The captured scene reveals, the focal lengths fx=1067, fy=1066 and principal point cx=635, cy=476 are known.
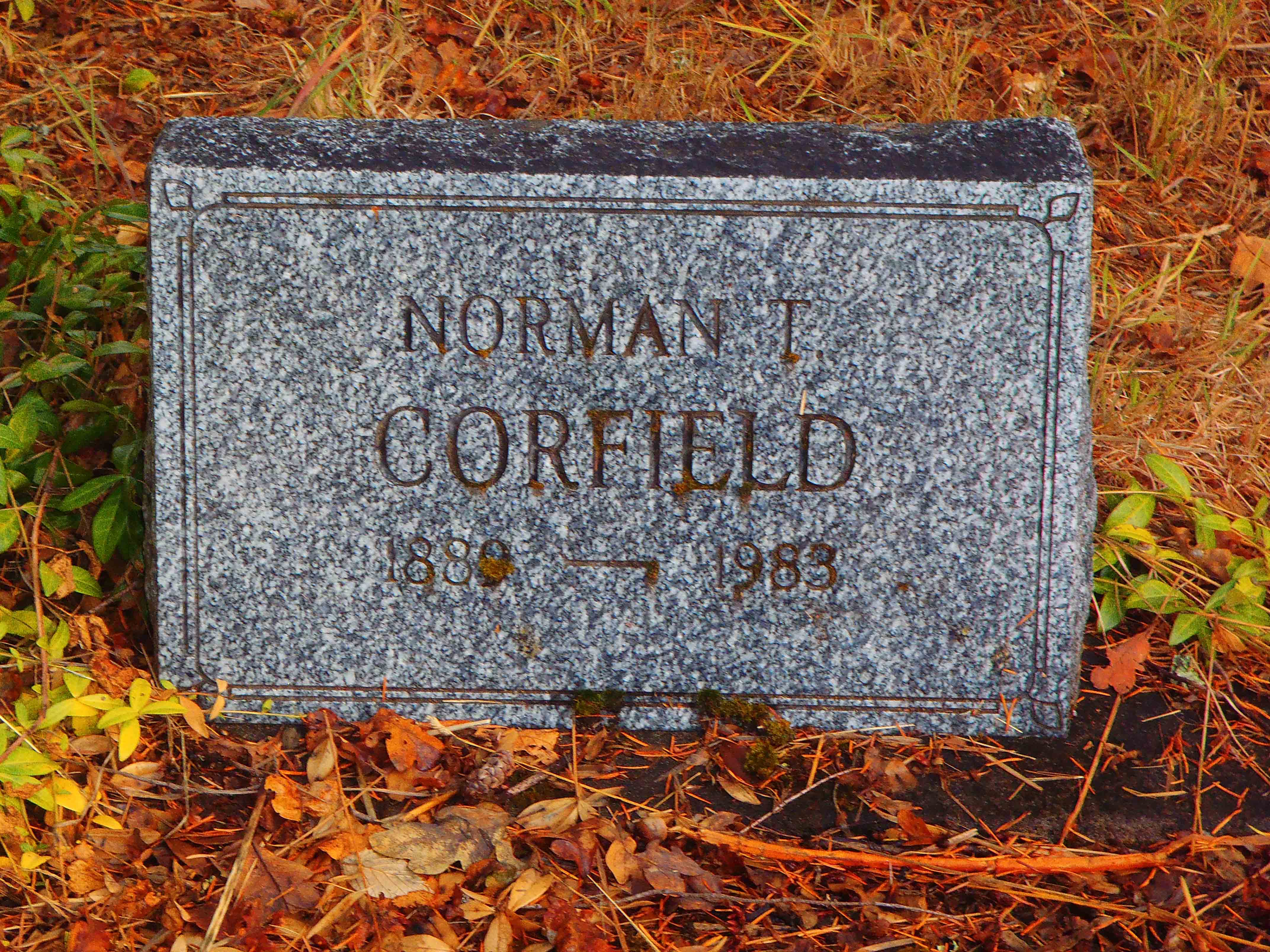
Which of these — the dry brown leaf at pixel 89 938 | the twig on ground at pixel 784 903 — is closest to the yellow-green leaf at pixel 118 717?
the dry brown leaf at pixel 89 938

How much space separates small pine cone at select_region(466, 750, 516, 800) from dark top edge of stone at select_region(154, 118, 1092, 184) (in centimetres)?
116

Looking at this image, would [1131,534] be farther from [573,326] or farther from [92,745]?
[92,745]

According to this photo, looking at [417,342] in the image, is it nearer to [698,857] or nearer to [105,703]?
[105,703]

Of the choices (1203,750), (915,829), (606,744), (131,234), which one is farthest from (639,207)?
(131,234)

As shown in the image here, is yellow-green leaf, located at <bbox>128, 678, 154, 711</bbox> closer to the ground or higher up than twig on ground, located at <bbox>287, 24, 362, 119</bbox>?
closer to the ground

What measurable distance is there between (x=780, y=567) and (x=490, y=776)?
714 mm

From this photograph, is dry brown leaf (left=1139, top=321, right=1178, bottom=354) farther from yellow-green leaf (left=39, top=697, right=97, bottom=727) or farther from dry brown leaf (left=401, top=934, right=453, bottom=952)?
yellow-green leaf (left=39, top=697, right=97, bottom=727)

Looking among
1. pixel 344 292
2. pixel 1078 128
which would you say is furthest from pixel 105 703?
pixel 1078 128

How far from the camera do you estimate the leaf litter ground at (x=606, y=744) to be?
184cm

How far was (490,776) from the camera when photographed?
2.08m

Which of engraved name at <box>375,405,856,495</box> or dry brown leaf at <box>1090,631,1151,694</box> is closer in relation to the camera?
engraved name at <box>375,405,856,495</box>

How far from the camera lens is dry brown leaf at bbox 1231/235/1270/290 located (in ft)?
11.3

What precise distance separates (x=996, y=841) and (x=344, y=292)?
1.63 metres

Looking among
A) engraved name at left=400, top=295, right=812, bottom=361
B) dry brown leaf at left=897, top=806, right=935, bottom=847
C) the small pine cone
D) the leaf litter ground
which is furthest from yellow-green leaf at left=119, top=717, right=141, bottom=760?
dry brown leaf at left=897, top=806, right=935, bottom=847
